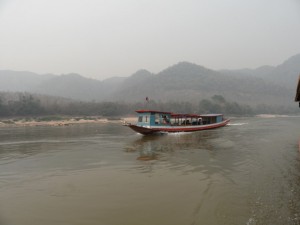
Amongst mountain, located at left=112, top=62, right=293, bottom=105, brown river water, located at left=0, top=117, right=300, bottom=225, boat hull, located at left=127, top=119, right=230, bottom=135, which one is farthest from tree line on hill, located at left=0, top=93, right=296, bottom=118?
mountain, located at left=112, top=62, right=293, bottom=105

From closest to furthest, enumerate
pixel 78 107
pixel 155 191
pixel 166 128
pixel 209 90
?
pixel 155 191, pixel 166 128, pixel 78 107, pixel 209 90

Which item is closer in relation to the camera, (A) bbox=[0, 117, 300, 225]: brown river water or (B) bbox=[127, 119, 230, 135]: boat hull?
(A) bbox=[0, 117, 300, 225]: brown river water

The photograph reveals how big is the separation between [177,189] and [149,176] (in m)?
2.36

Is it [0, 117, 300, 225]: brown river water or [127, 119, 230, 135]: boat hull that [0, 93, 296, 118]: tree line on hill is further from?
[0, 117, 300, 225]: brown river water

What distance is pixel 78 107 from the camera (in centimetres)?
8556

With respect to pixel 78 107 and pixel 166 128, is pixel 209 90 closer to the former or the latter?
pixel 78 107

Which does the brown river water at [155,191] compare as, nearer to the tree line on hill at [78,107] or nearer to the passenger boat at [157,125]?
the passenger boat at [157,125]

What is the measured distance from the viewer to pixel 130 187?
418 inches

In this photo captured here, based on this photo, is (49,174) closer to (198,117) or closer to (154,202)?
(154,202)

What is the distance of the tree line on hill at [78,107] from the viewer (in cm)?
7244

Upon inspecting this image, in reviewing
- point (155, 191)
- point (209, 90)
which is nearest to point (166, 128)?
point (155, 191)

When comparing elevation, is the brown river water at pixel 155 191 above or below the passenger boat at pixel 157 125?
below

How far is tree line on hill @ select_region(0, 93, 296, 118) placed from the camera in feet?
238

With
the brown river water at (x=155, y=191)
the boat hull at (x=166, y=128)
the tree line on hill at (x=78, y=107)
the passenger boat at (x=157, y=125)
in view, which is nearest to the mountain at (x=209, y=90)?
the tree line on hill at (x=78, y=107)
